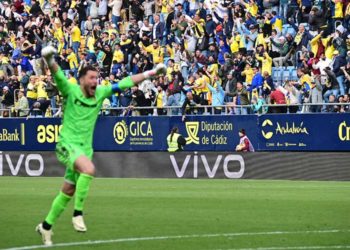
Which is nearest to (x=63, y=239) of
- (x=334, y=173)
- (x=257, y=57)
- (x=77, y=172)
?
(x=77, y=172)

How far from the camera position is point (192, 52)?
36.3m

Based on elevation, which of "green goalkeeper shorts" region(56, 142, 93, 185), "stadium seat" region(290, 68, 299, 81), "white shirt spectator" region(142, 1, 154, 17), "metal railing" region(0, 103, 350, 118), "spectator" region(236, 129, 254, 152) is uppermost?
"white shirt spectator" region(142, 1, 154, 17)

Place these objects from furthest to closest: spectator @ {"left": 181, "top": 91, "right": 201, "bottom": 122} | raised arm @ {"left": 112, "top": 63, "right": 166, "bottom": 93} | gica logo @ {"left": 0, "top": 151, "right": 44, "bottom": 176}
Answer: gica logo @ {"left": 0, "top": 151, "right": 44, "bottom": 176}, spectator @ {"left": 181, "top": 91, "right": 201, "bottom": 122}, raised arm @ {"left": 112, "top": 63, "right": 166, "bottom": 93}

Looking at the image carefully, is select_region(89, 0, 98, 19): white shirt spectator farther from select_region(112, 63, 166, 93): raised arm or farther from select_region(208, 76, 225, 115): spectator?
select_region(112, 63, 166, 93): raised arm

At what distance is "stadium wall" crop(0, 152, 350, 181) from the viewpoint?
98.6 ft

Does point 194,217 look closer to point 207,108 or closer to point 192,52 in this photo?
point 207,108

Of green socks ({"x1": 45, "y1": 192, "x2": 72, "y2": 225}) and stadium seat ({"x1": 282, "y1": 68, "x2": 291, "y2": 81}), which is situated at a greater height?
stadium seat ({"x1": 282, "y1": 68, "x2": 291, "y2": 81})

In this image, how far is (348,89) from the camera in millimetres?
30875

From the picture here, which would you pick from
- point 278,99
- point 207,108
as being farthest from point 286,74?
point 207,108

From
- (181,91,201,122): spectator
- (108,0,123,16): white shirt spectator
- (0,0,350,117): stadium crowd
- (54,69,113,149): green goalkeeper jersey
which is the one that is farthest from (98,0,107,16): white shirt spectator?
(54,69,113,149): green goalkeeper jersey

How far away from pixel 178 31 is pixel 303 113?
25.0 feet

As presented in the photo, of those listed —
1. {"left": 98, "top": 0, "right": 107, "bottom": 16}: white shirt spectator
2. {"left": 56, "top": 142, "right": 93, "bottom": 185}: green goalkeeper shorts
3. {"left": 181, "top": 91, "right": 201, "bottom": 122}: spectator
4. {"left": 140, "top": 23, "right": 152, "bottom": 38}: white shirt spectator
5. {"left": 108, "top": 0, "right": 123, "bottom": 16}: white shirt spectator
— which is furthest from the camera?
{"left": 98, "top": 0, "right": 107, "bottom": 16}: white shirt spectator

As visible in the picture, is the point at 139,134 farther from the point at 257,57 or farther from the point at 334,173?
the point at 334,173

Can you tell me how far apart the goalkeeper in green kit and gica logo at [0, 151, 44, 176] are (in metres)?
22.8
